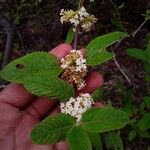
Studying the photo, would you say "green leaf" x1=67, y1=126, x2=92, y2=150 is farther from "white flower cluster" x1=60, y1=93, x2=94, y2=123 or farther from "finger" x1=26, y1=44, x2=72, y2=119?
"finger" x1=26, y1=44, x2=72, y2=119

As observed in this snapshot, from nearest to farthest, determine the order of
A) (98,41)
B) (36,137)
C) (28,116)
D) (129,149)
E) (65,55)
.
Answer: (36,137), (98,41), (65,55), (28,116), (129,149)

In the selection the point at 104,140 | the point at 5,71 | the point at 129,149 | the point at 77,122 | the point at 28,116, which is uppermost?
the point at 5,71

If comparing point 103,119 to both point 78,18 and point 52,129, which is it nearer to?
point 52,129

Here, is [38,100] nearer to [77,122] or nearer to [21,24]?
[77,122]

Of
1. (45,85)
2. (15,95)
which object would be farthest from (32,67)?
(15,95)

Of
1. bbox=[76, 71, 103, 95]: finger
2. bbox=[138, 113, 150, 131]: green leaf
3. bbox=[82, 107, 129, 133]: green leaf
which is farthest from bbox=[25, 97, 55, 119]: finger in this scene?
bbox=[138, 113, 150, 131]: green leaf

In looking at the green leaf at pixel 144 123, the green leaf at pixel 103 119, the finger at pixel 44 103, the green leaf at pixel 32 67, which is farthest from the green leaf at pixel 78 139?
the green leaf at pixel 144 123

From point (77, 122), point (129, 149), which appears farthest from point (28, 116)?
point (129, 149)
